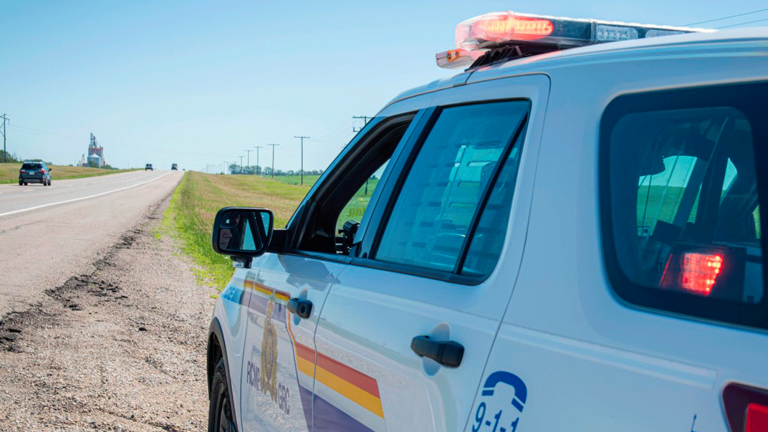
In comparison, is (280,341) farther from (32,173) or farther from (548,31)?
(32,173)

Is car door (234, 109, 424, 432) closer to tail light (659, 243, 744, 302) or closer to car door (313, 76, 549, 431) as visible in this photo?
car door (313, 76, 549, 431)

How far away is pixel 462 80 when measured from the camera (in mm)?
2434

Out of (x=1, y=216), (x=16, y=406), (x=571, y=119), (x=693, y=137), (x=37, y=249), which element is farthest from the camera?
(x=1, y=216)

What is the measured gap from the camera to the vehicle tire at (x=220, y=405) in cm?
384

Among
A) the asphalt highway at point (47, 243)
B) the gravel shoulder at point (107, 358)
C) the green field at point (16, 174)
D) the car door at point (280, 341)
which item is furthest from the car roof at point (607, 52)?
the green field at point (16, 174)

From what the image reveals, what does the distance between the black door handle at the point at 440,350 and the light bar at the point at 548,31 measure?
996 mm

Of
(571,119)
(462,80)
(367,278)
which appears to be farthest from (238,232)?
(571,119)

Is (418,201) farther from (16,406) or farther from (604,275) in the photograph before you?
(16,406)

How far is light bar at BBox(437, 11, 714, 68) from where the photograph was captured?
2.43 metres

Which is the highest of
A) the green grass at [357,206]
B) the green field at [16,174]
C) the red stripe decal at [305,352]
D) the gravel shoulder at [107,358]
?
the green grass at [357,206]

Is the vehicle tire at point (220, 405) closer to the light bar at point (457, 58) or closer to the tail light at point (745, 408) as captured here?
the light bar at point (457, 58)

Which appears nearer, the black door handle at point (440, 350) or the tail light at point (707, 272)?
the tail light at point (707, 272)

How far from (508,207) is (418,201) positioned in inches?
23.4

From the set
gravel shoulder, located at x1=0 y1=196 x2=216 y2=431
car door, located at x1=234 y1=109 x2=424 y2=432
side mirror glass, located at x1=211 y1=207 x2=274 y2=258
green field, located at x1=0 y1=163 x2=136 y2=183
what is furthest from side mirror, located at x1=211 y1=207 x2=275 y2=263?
green field, located at x1=0 y1=163 x2=136 y2=183
